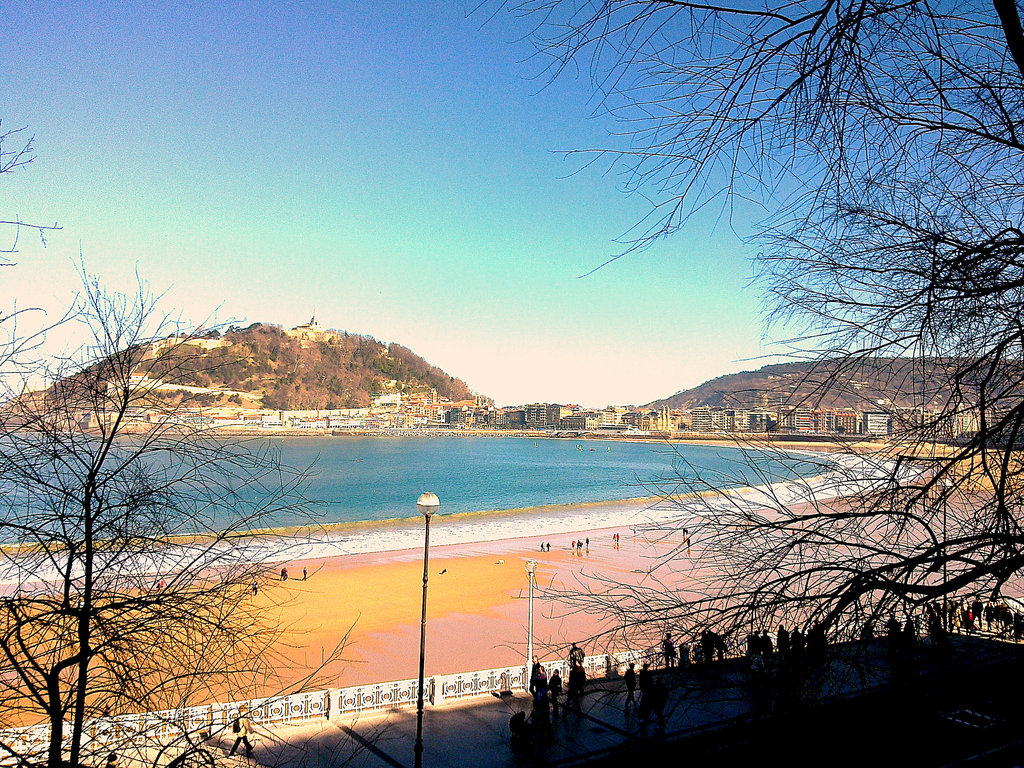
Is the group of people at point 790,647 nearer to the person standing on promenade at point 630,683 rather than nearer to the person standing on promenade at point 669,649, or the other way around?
the person standing on promenade at point 669,649

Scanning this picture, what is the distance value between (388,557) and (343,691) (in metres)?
24.3

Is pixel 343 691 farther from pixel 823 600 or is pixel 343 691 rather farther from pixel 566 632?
pixel 823 600

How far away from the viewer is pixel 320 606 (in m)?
24.5

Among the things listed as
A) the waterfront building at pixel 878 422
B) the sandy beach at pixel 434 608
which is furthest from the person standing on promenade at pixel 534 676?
the waterfront building at pixel 878 422

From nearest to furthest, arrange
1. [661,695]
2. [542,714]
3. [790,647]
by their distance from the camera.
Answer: [790,647] → [661,695] → [542,714]

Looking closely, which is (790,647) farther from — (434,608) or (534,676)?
(434,608)

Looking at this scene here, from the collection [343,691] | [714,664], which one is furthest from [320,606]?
[714,664]

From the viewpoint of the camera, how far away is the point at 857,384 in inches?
94.8

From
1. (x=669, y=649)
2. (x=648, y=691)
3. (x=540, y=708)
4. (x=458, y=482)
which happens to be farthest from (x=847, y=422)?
(x=458, y=482)

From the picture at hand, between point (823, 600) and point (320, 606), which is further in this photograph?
point (320, 606)

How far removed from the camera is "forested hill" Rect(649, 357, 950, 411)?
2355 mm

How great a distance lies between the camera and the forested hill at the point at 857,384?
92.7 inches

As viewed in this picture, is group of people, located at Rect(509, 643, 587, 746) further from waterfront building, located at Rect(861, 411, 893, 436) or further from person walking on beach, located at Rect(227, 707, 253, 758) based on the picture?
waterfront building, located at Rect(861, 411, 893, 436)

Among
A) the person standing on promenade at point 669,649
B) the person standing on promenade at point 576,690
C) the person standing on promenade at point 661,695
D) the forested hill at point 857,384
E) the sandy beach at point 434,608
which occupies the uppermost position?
the forested hill at point 857,384
